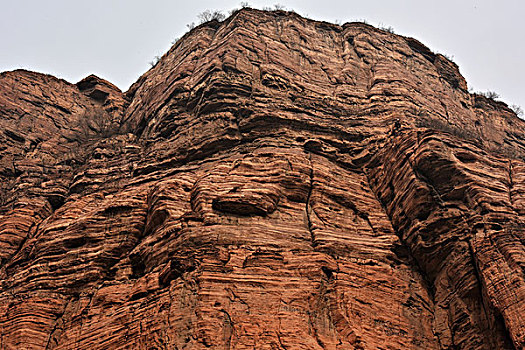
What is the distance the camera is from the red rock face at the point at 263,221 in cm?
1558

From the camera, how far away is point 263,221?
1831cm

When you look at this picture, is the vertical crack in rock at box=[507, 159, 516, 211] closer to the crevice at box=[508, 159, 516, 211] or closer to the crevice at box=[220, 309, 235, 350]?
the crevice at box=[508, 159, 516, 211]

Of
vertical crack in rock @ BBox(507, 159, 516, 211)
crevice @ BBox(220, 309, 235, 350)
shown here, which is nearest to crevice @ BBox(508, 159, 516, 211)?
vertical crack in rock @ BBox(507, 159, 516, 211)

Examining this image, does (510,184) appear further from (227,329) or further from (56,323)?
(56,323)

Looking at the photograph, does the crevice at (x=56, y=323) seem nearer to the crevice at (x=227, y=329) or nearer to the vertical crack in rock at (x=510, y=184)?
the crevice at (x=227, y=329)

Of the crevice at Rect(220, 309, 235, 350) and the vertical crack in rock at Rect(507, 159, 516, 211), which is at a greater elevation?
the vertical crack in rock at Rect(507, 159, 516, 211)

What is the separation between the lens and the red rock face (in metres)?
15.6

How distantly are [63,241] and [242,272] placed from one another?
6754 millimetres

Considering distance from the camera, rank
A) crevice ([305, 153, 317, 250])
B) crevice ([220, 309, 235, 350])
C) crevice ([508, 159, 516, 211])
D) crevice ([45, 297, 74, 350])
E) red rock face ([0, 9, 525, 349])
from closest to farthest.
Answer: crevice ([220, 309, 235, 350])
red rock face ([0, 9, 525, 349])
crevice ([45, 297, 74, 350])
crevice ([305, 153, 317, 250])
crevice ([508, 159, 516, 211])

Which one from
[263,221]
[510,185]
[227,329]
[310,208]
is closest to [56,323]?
[227,329]

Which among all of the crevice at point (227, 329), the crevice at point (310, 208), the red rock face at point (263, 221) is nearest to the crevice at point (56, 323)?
the red rock face at point (263, 221)

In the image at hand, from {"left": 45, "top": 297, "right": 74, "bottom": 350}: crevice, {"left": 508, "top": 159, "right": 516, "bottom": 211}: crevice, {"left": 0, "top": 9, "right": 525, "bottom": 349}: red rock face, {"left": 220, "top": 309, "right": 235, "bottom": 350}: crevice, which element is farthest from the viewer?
{"left": 508, "top": 159, "right": 516, "bottom": 211}: crevice

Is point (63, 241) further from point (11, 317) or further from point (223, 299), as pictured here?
point (223, 299)

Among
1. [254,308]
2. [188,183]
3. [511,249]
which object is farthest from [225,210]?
[511,249]
